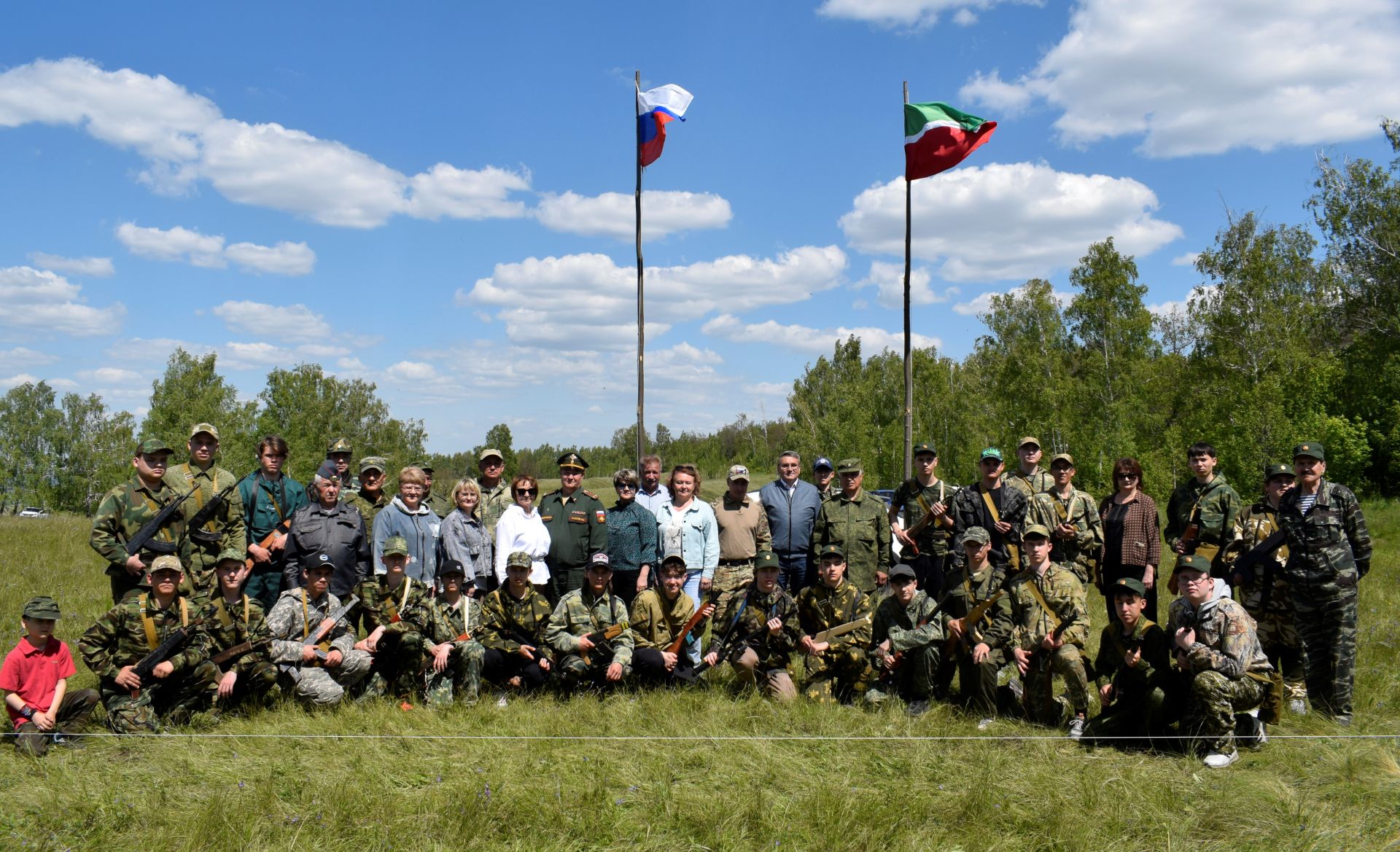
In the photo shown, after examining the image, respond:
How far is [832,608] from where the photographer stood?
25.1ft

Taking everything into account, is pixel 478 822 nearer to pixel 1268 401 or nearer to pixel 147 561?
pixel 147 561

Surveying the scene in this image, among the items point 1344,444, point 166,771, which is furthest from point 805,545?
point 1344,444

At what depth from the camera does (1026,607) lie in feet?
22.8

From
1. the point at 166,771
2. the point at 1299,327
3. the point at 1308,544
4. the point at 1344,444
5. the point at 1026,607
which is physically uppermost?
the point at 1299,327

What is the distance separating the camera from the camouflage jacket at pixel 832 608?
7582 mm

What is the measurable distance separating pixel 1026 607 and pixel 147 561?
7219 mm

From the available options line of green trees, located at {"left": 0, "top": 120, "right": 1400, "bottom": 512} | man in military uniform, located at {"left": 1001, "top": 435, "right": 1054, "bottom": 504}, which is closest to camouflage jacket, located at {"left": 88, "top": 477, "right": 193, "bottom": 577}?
man in military uniform, located at {"left": 1001, "top": 435, "right": 1054, "bottom": 504}

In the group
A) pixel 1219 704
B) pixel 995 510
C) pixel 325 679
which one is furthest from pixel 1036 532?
pixel 325 679

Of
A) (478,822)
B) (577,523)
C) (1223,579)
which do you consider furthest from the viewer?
(577,523)

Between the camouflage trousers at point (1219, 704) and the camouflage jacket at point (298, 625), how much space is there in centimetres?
643

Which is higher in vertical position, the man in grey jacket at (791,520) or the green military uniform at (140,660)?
the man in grey jacket at (791,520)

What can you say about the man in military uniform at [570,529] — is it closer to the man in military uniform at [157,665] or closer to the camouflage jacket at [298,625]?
the camouflage jacket at [298,625]

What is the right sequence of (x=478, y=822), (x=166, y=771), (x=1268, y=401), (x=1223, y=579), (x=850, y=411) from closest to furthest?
(x=478, y=822), (x=166, y=771), (x=1223, y=579), (x=1268, y=401), (x=850, y=411)

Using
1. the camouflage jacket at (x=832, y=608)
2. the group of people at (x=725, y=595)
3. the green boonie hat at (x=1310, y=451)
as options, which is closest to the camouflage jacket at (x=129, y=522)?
the group of people at (x=725, y=595)
